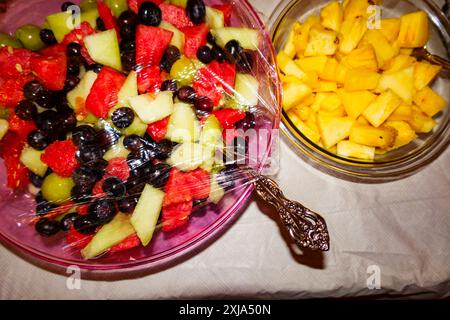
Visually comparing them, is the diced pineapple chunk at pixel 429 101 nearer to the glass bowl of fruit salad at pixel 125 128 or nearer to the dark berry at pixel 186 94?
the glass bowl of fruit salad at pixel 125 128

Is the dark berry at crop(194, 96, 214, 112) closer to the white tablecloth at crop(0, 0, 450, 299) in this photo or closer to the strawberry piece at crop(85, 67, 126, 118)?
the strawberry piece at crop(85, 67, 126, 118)

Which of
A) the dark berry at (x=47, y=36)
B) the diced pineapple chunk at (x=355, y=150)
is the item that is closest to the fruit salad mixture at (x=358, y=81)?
the diced pineapple chunk at (x=355, y=150)

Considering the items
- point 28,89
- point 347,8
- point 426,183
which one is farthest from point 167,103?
point 426,183

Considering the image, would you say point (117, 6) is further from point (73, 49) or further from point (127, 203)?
point (127, 203)

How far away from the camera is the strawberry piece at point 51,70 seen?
94cm

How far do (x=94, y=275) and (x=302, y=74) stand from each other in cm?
95

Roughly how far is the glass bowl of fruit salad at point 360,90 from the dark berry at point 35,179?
732 mm

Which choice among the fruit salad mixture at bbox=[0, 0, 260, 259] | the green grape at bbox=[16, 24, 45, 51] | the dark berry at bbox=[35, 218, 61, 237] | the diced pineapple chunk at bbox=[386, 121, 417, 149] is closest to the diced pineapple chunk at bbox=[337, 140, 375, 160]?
the diced pineapple chunk at bbox=[386, 121, 417, 149]

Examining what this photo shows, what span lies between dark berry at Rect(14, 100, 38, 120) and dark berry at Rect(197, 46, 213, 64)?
468 mm

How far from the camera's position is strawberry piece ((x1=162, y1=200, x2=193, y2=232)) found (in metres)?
0.96

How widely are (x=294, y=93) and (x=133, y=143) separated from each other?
1.68ft

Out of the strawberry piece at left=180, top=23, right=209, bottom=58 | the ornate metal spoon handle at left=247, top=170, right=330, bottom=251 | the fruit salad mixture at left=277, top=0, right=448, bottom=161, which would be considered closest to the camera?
the ornate metal spoon handle at left=247, top=170, right=330, bottom=251

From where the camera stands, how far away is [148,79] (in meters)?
0.97

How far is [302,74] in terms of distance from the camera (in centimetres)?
117
